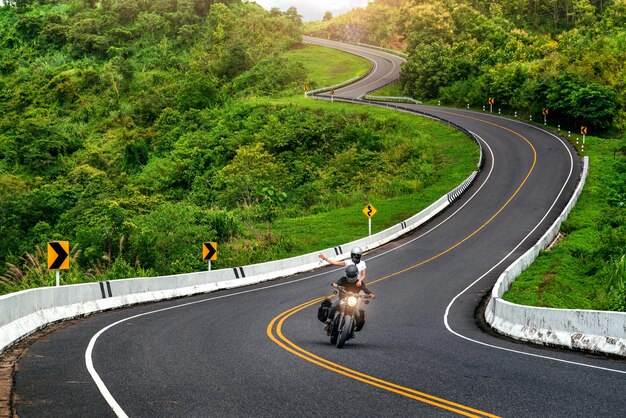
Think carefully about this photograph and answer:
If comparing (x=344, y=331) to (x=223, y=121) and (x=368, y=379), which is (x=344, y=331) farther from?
(x=223, y=121)

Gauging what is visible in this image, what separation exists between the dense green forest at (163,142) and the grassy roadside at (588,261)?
14227 millimetres

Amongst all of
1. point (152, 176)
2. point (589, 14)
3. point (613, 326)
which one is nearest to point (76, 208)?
point (152, 176)

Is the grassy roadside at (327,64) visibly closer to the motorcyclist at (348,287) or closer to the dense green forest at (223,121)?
the dense green forest at (223,121)

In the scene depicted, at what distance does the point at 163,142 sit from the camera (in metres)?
67.2

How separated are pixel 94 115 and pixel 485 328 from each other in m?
70.4

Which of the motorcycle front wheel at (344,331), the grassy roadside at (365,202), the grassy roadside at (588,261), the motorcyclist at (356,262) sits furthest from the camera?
the grassy roadside at (365,202)

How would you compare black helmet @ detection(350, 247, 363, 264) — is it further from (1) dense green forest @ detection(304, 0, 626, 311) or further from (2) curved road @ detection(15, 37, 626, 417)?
(1) dense green forest @ detection(304, 0, 626, 311)

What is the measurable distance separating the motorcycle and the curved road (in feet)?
0.90

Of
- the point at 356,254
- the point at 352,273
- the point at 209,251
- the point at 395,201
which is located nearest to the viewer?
the point at 352,273

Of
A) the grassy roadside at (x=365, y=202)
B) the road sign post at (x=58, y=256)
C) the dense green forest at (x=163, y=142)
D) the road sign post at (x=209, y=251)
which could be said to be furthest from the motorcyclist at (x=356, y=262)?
the grassy roadside at (x=365, y=202)

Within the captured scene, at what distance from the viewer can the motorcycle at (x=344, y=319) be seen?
13.3m

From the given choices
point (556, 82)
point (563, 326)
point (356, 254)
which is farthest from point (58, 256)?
point (556, 82)

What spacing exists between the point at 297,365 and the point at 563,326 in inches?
249

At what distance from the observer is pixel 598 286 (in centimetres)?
2545
